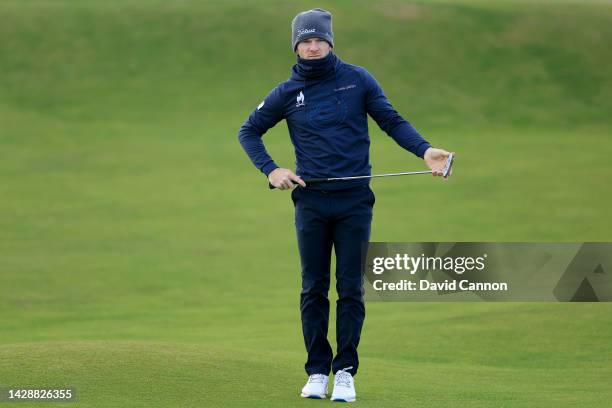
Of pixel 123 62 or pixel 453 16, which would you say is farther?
pixel 453 16

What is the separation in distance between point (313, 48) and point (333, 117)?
0.38 meters


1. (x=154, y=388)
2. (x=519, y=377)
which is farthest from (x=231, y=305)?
(x=154, y=388)

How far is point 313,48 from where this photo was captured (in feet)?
21.5

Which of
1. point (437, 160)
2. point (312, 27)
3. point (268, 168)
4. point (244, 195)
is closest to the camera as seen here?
point (437, 160)

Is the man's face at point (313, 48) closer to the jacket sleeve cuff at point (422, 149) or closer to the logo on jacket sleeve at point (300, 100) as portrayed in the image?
the logo on jacket sleeve at point (300, 100)

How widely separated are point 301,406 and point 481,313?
250 inches

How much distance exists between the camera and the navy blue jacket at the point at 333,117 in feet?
21.6

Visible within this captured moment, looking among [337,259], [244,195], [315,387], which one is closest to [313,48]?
[337,259]

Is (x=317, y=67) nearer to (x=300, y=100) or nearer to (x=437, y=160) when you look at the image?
(x=300, y=100)

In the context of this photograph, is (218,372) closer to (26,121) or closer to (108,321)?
(108,321)

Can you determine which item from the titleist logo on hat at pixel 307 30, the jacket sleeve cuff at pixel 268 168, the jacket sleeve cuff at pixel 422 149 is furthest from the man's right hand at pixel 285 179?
the titleist logo on hat at pixel 307 30

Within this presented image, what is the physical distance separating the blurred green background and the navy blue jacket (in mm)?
1271

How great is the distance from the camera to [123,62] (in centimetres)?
3238

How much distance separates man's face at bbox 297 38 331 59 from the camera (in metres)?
6.55
